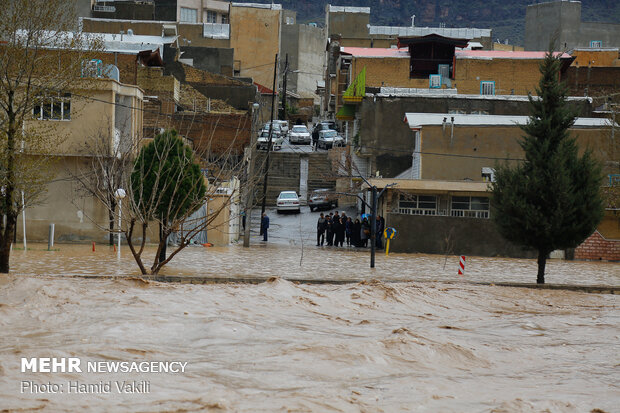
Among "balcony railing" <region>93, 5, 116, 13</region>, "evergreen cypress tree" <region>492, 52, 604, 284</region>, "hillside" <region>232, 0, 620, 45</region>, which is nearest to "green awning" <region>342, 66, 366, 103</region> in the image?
"evergreen cypress tree" <region>492, 52, 604, 284</region>

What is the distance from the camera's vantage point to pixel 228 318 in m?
14.5

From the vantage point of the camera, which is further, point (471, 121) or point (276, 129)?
point (276, 129)

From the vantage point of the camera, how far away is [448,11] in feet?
563

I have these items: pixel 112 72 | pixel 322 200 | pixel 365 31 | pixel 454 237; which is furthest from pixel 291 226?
pixel 365 31

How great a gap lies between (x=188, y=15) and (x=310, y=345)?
2540 inches

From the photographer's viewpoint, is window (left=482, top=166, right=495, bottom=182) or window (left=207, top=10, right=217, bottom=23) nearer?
window (left=482, top=166, right=495, bottom=182)

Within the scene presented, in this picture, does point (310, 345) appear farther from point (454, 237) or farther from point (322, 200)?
point (322, 200)

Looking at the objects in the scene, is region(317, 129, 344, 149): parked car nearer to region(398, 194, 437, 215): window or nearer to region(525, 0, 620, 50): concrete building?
region(398, 194, 437, 215): window

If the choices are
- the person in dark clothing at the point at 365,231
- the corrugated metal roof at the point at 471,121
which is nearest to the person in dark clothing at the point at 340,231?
the person in dark clothing at the point at 365,231

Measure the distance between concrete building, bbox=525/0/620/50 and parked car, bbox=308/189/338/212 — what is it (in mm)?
34585

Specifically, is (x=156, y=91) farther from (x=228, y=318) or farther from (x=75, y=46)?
(x=228, y=318)

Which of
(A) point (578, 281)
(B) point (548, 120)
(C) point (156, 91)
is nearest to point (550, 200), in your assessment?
(B) point (548, 120)

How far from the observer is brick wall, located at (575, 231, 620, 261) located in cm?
3681

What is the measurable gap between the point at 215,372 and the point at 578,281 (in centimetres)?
1867
